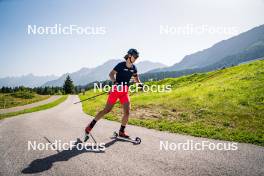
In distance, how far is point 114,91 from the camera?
27.0 ft

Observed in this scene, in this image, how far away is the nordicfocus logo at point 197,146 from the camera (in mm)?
7105

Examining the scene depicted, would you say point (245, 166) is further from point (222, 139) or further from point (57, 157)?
point (57, 157)

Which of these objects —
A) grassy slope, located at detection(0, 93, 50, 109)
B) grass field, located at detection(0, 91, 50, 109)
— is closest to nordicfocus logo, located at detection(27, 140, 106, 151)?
grassy slope, located at detection(0, 93, 50, 109)

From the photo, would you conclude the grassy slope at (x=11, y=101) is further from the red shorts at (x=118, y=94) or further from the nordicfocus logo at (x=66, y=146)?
the red shorts at (x=118, y=94)

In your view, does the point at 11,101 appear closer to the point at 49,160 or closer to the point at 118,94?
the point at 118,94

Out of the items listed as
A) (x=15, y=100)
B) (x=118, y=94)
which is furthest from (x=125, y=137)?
(x=15, y=100)

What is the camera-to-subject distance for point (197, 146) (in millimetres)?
7371

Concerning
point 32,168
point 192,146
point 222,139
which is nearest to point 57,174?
point 32,168

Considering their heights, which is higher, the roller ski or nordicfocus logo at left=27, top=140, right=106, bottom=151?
A: the roller ski

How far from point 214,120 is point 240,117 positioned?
151 cm

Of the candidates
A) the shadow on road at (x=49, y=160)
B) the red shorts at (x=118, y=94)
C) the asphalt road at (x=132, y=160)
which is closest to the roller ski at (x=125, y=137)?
the asphalt road at (x=132, y=160)

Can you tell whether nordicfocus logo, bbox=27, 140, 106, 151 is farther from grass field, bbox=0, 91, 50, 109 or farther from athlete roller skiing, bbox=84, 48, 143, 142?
grass field, bbox=0, 91, 50, 109

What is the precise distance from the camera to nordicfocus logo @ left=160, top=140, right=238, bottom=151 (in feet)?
23.3

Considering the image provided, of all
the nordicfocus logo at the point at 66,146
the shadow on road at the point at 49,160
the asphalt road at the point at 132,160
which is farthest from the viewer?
the nordicfocus logo at the point at 66,146
